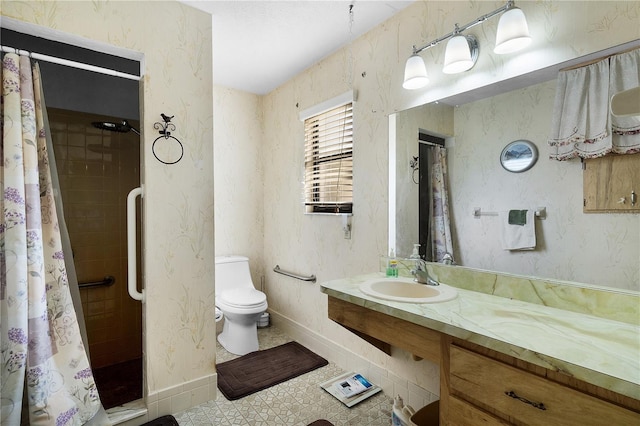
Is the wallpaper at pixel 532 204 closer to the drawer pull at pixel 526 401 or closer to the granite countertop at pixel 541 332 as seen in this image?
the granite countertop at pixel 541 332

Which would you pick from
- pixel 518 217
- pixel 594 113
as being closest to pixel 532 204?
pixel 518 217

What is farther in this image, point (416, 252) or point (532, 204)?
point (416, 252)

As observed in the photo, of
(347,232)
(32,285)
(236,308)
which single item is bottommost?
(236,308)

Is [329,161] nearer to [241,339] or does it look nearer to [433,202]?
[433,202]

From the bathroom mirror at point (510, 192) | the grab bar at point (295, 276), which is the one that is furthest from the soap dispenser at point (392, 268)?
the grab bar at point (295, 276)

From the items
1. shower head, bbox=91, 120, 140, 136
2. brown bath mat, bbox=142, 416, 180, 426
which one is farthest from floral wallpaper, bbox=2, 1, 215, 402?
shower head, bbox=91, 120, 140, 136

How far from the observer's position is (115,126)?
247 centimetres

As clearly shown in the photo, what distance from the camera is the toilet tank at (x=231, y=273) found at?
2986 millimetres

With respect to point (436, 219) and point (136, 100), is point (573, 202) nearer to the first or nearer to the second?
point (436, 219)

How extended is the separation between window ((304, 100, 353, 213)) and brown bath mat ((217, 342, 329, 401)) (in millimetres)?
1236

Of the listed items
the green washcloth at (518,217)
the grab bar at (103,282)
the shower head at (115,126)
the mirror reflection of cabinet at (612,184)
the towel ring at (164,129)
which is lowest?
the grab bar at (103,282)

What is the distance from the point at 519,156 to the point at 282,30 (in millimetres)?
1759

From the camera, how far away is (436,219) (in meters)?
1.90

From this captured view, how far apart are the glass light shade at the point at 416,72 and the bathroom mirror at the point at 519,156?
1.99 ft
